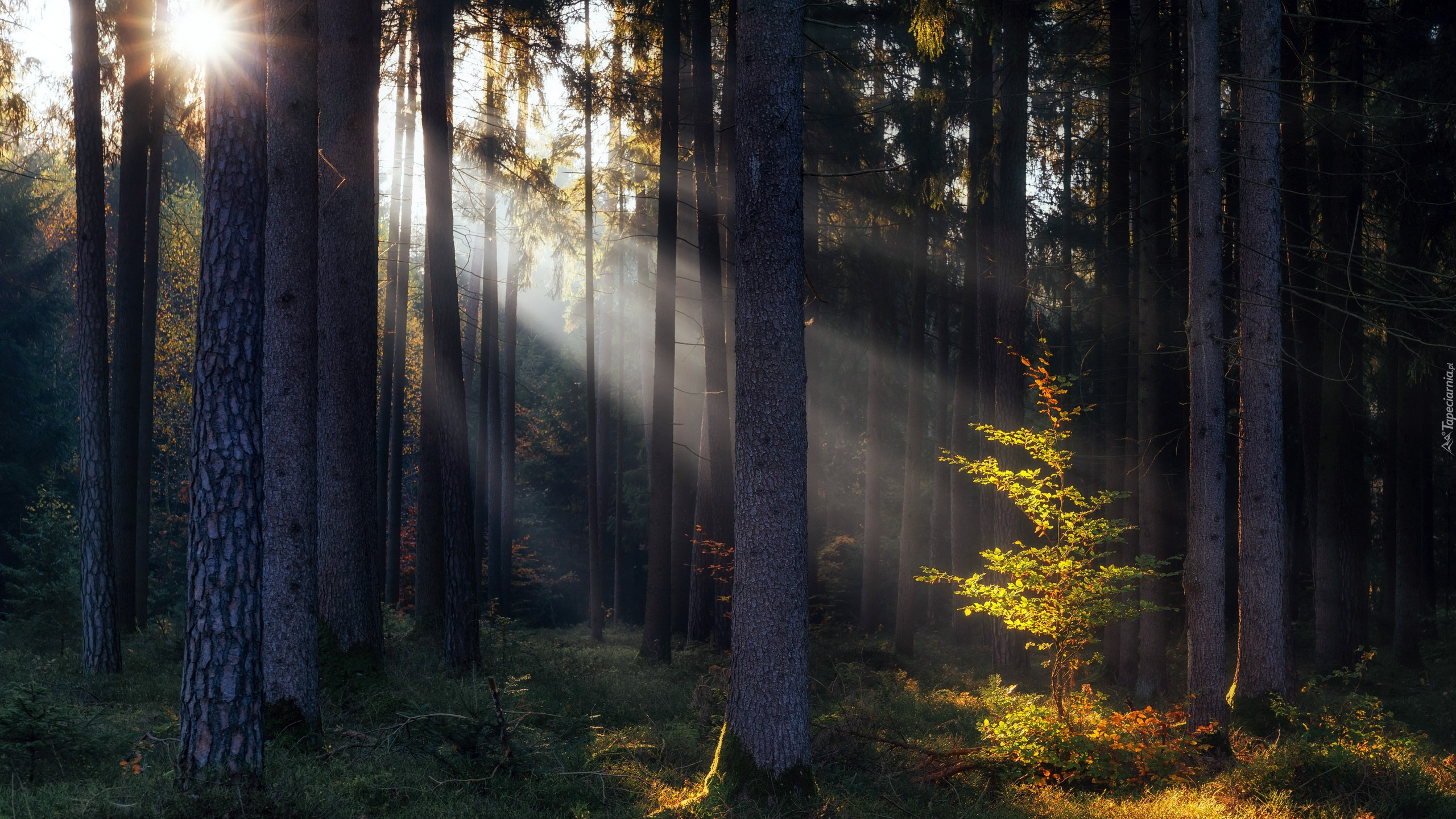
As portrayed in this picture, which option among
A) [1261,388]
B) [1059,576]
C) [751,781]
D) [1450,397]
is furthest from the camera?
[1450,397]

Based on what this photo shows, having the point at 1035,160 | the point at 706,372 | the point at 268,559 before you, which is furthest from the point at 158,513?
the point at 1035,160

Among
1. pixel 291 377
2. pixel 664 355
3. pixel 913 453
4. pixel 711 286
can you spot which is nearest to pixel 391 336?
pixel 664 355

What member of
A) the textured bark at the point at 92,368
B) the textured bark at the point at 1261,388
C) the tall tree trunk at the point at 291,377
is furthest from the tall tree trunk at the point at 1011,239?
the textured bark at the point at 92,368

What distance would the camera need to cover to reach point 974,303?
56.7 ft

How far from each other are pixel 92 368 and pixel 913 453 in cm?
1419

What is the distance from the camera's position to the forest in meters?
6.43

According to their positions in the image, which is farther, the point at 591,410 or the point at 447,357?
the point at 591,410

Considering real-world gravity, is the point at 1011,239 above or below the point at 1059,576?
above

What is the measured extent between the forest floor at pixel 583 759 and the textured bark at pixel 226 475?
40cm

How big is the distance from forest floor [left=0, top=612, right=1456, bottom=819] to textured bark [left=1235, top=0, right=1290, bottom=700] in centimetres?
85

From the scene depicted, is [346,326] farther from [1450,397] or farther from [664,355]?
[1450,397]

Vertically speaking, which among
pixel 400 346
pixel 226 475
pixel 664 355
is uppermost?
pixel 400 346

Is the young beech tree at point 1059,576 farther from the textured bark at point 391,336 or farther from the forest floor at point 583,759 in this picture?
the textured bark at point 391,336

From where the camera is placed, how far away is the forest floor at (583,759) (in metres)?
5.79
